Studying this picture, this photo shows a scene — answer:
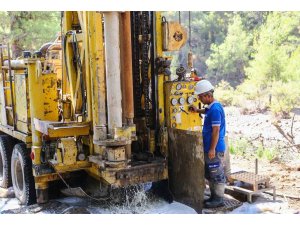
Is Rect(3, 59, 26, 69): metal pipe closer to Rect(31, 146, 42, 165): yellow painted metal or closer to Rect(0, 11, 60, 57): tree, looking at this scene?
Rect(31, 146, 42, 165): yellow painted metal

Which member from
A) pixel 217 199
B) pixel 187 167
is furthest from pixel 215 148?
pixel 217 199

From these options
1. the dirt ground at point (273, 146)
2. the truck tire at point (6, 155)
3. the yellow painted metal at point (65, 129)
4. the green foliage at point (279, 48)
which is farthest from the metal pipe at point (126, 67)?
the green foliage at point (279, 48)

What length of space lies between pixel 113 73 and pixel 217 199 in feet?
5.49

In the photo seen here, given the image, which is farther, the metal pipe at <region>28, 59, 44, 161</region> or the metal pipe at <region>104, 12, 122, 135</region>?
the metal pipe at <region>28, 59, 44, 161</region>

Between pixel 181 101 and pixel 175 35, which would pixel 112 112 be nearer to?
pixel 181 101

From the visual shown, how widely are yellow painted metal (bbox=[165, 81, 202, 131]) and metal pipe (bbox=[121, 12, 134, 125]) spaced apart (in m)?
0.66

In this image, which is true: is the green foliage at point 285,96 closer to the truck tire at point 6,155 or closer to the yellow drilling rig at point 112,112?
the yellow drilling rig at point 112,112

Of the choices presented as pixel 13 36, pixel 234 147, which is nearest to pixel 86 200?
pixel 234 147

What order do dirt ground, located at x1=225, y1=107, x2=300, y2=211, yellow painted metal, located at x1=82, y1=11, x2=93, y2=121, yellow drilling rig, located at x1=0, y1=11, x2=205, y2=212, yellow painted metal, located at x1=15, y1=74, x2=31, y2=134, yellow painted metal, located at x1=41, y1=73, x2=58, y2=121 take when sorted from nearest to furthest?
yellow drilling rig, located at x1=0, y1=11, x2=205, y2=212, yellow painted metal, located at x1=82, y1=11, x2=93, y2=121, yellow painted metal, located at x1=41, y1=73, x2=58, y2=121, yellow painted metal, located at x1=15, y1=74, x2=31, y2=134, dirt ground, located at x1=225, y1=107, x2=300, y2=211

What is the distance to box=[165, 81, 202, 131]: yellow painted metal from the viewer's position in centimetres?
471

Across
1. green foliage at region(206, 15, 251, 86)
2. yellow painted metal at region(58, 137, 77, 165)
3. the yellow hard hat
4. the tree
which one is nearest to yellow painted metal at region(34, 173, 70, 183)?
yellow painted metal at region(58, 137, 77, 165)

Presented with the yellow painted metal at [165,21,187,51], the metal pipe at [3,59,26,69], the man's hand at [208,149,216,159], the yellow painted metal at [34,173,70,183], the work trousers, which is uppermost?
the yellow painted metal at [165,21,187,51]

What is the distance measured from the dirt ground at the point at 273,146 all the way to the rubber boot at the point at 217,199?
0.90 metres

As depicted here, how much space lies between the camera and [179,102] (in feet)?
15.6
